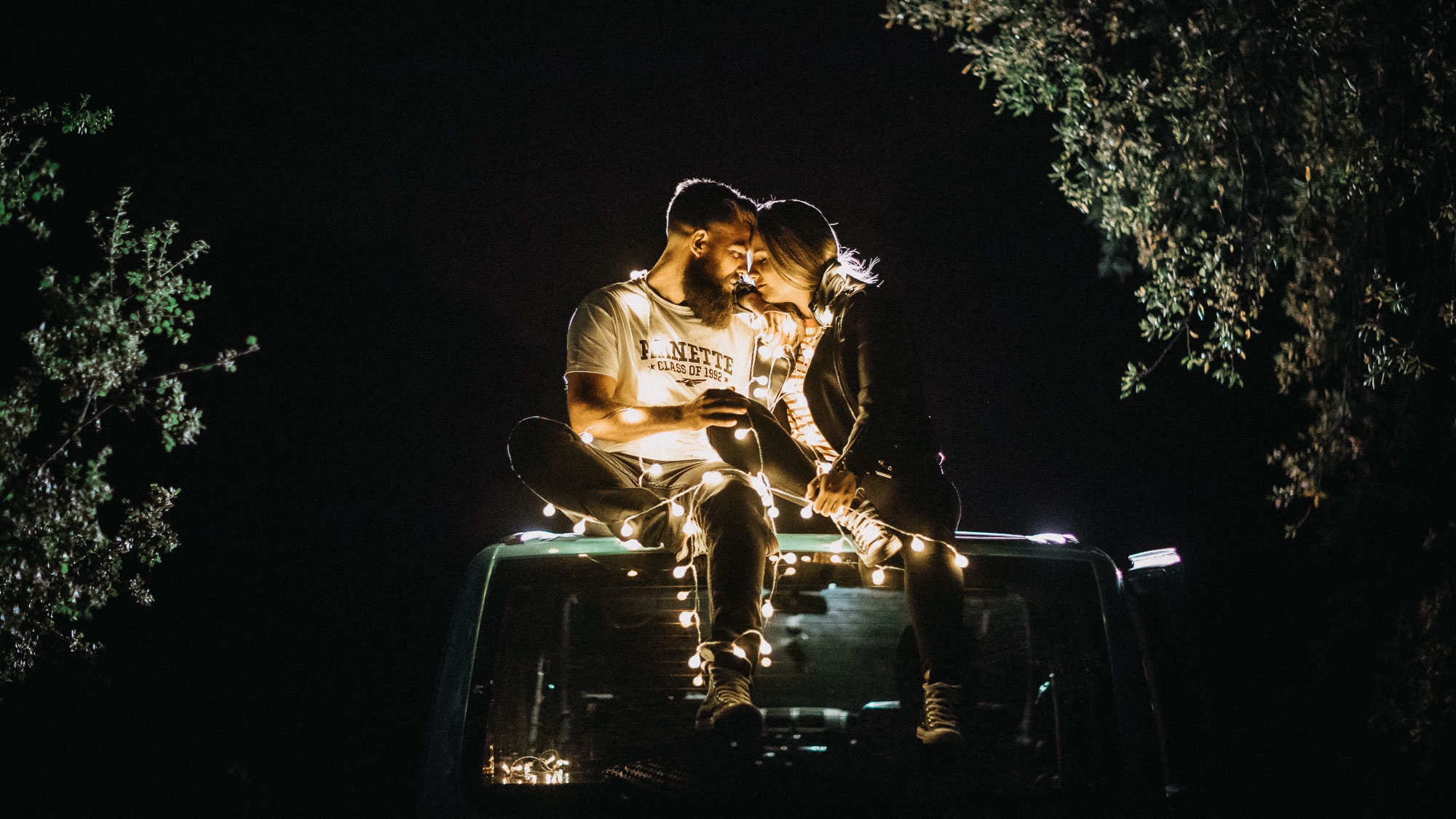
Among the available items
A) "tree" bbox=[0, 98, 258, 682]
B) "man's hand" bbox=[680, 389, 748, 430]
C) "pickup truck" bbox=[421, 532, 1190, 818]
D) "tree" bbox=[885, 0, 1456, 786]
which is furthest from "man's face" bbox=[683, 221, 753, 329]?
"tree" bbox=[885, 0, 1456, 786]

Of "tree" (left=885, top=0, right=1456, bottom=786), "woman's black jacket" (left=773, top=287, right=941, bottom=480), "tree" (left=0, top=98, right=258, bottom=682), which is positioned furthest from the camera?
"tree" (left=885, top=0, right=1456, bottom=786)

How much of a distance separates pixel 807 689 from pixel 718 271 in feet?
5.03

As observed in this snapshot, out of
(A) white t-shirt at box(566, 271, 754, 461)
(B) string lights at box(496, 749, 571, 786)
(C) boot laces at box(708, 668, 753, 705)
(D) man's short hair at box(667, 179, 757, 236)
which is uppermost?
(D) man's short hair at box(667, 179, 757, 236)

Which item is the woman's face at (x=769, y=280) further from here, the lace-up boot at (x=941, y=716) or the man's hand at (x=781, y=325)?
the lace-up boot at (x=941, y=716)

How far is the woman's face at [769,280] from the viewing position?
147 inches

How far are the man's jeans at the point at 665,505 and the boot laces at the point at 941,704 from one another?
0.46 m

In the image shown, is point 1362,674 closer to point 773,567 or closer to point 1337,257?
point 1337,257

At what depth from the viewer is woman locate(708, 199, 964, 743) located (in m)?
2.91

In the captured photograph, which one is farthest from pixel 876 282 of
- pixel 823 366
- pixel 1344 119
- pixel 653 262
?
pixel 1344 119

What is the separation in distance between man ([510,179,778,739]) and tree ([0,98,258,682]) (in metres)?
2.41

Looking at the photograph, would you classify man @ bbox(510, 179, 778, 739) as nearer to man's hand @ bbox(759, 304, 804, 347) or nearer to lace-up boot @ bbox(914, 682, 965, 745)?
man's hand @ bbox(759, 304, 804, 347)

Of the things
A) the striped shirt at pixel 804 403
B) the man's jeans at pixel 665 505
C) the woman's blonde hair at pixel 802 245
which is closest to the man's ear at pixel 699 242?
the woman's blonde hair at pixel 802 245

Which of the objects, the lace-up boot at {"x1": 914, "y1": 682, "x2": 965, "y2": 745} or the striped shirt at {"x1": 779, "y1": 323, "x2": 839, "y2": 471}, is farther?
the striped shirt at {"x1": 779, "y1": 323, "x2": 839, "y2": 471}

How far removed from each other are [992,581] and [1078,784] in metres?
0.58
